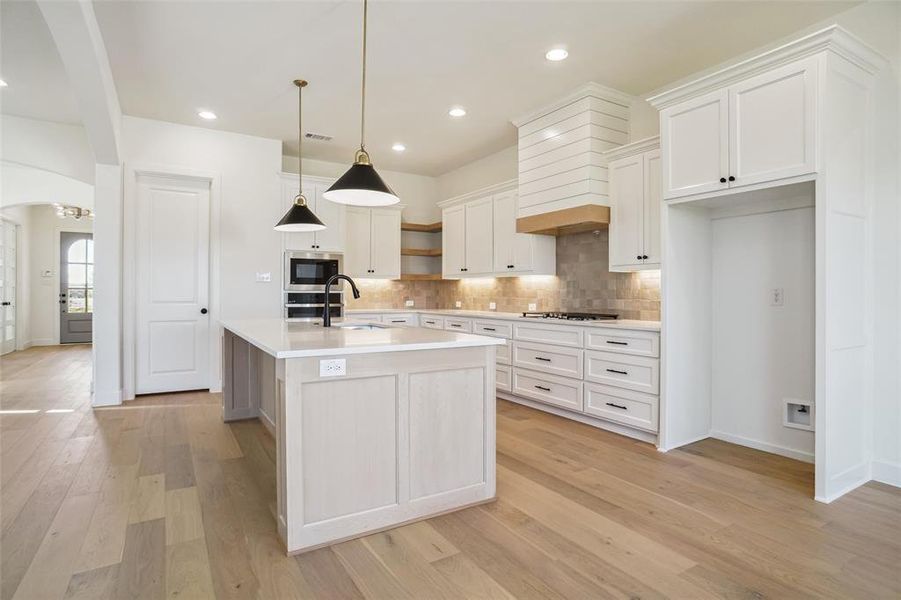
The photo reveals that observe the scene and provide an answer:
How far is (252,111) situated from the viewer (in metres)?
4.87

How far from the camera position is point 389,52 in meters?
3.68

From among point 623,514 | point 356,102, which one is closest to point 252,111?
point 356,102

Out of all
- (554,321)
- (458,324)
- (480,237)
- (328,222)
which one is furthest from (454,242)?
Result: (554,321)

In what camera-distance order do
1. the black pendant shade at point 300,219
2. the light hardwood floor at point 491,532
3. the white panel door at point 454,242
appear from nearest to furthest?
the light hardwood floor at point 491,532 → the black pendant shade at point 300,219 → the white panel door at point 454,242

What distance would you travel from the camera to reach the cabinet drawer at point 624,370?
3.59 metres

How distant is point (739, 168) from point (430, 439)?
2.44m

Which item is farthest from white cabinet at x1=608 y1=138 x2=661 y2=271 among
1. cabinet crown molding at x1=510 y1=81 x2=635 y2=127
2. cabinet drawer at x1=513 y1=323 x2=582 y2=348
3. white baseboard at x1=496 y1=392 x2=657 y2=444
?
white baseboard at x1=496 y1=392 x2=657 y2=444

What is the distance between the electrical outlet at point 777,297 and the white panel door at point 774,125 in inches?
35.8

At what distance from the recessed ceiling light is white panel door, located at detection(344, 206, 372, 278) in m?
3.31

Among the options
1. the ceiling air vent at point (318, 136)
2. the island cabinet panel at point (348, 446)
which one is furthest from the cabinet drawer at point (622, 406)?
the ceiling air vent at point (318, 136)

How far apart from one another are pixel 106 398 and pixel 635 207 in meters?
5.20

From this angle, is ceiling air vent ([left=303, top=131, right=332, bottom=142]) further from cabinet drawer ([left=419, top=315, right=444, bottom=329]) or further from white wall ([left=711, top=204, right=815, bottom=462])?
white wall ([left=711, top=204, right=815, bottom=462])

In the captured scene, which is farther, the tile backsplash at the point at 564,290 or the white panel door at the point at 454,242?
the white panel door at the point at 454,242

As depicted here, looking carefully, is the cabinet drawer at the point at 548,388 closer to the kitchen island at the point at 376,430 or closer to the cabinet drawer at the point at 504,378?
the cabinet drawer at the point at 504,378
